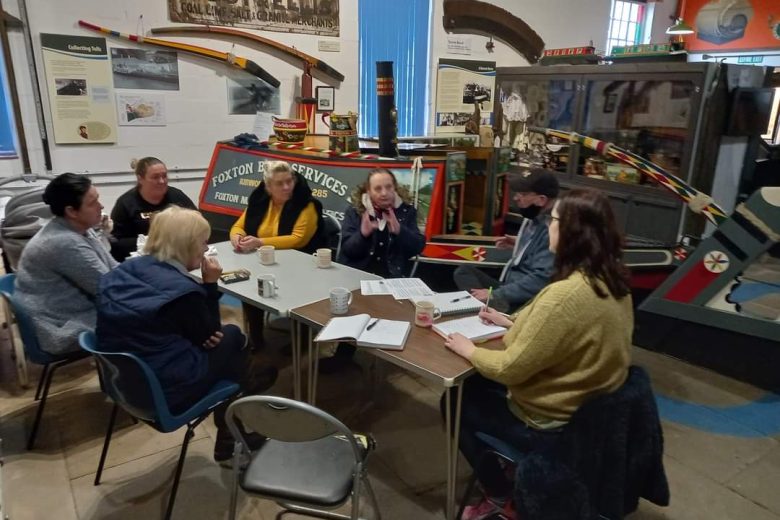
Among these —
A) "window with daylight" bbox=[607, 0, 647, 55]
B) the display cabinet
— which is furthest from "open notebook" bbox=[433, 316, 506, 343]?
"window with daylight" bbox=[607, 0, 647, 55]

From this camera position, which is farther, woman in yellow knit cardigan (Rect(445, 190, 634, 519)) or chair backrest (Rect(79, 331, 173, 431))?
chair backrest (Rect(79, 331, 173, 431))

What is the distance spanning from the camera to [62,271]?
97.7 inches

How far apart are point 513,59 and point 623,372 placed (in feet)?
23.2

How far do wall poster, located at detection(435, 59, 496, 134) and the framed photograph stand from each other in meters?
1.61

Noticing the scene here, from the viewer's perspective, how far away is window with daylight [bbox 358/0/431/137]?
21.2 feet

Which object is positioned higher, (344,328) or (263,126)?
(263,126)

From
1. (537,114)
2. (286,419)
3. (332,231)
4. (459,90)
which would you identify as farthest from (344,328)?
(459,90)

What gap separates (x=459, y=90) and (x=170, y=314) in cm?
624

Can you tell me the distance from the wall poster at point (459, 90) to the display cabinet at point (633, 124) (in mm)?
1894

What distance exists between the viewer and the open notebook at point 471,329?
206 cm

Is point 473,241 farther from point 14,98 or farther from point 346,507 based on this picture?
point 14,98

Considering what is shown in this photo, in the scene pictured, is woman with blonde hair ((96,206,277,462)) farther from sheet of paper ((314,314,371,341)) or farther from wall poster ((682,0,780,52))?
wall poster ((682,0,780,52))

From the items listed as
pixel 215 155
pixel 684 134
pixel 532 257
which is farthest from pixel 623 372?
pixel 215 155

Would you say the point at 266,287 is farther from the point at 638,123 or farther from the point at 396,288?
the point at 638,123
